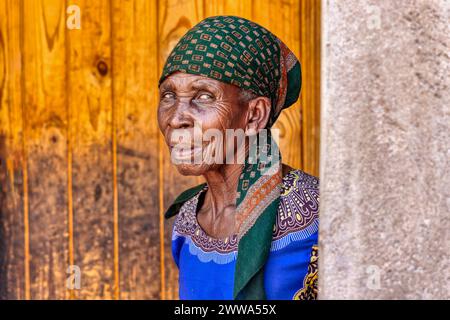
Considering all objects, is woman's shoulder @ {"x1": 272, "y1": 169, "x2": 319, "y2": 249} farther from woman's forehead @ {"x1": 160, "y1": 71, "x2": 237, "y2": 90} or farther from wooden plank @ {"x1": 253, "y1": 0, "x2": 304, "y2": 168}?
wooden plank @ {"x1": 253, "y1": 0, "x2": 304, "y2": 168}

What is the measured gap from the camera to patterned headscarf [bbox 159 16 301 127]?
1.85 meters

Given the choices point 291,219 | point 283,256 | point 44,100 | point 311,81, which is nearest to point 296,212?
point 291,219

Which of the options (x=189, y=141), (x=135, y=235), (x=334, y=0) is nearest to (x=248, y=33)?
(x=189, y=141)

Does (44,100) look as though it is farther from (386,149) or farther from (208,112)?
(386,149)

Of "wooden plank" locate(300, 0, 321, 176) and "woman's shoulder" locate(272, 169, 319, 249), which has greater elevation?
"wooden plank" locate(300, 0, 321, 176)

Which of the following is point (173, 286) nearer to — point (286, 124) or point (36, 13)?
point (286, 124)

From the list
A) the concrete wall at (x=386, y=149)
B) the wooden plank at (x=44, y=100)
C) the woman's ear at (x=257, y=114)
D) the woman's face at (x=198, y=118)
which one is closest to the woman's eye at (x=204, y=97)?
the woman's face at (x=198, y=118)

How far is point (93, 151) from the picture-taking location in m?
3.05

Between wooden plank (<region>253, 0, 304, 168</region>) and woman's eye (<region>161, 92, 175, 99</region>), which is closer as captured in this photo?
woman's eye (<region>161, 92, 175, 99</region>)

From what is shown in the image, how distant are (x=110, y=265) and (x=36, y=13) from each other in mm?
1137

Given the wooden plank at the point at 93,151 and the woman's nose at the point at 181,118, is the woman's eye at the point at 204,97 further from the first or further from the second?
the wooden plank at the point at 93,151

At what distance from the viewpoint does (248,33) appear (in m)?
1.90

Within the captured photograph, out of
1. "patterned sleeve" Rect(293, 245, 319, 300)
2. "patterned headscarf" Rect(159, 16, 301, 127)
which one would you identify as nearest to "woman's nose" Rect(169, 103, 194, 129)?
"patterned headscarf" Rect(159, 16, 301, 127)

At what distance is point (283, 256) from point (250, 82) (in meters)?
0.47
